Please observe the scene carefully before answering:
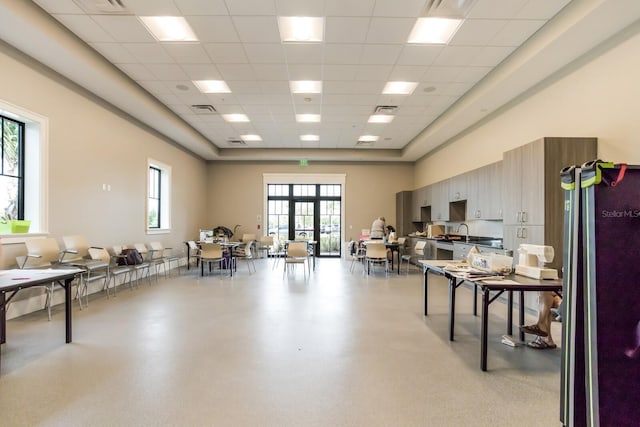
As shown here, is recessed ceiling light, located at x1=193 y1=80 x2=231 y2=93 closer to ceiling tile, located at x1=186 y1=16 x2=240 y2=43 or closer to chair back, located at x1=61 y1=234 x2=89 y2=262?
ceiling tile, located at x1=186 y1=16 x2=240 y2=43

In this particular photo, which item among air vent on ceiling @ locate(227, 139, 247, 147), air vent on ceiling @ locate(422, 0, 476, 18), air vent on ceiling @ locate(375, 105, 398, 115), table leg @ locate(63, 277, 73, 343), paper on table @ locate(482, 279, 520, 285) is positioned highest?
air vent on ceiling @ locate(422, 0, 476, 18)

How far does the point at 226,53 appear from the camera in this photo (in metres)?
4.91

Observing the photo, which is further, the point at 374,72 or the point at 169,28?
the point at 374,72

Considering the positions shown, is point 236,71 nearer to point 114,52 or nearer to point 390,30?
point 114,52

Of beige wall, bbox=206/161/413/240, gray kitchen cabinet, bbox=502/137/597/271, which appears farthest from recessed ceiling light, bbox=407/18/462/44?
beige wall, bbox=206/161/413/240

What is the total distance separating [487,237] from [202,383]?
21.3 ft

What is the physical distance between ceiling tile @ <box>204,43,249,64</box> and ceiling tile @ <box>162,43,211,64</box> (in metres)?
0.11

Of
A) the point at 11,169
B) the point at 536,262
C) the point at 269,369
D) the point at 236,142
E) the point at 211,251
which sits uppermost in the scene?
the point at 236,142

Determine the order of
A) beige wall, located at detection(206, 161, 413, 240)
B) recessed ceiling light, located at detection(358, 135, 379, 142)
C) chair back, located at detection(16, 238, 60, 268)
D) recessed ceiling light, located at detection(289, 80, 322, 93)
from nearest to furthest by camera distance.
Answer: chair back, located at detection(16, 238, 60, 268) → recessed ceiling light, located at detection(289, 80, 322, 93) → recessed ceiling light, located at detection(358, 135, 379, 142) → beige wall, located at detection(206, 161, 413, 240)

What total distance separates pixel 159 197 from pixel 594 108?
916 cm

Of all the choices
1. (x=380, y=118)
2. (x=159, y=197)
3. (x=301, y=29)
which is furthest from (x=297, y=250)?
(x=301, y=29)

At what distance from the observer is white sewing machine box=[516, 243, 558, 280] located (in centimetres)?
314

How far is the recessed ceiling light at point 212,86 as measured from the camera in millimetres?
5957

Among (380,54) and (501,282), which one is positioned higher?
(380,54)
